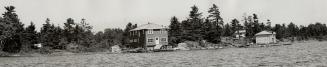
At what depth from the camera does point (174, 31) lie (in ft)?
348

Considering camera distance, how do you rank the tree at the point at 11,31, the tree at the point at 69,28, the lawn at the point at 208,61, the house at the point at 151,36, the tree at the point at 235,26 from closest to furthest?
the lawn at the point at 208,61
the tree at the point at 11,31
the house at the point at 151,36
the tree at the point at 69,28
the tree at the point at 235,26

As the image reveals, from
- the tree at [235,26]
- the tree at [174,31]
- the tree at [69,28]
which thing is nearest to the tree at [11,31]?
the tree at [69,28]

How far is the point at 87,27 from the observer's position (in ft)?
374

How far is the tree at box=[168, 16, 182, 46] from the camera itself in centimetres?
9925

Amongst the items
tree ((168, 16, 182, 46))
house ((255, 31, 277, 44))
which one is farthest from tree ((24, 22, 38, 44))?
house ((255, 31, 277, 44))

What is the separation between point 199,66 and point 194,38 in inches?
2688

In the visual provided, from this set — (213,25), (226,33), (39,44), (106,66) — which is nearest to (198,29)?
(213,25)

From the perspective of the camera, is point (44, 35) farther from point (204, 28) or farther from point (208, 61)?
point (208, 61)

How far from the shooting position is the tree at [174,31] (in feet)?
326

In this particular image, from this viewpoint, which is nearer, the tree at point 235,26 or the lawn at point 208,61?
the lawn at point 208,61

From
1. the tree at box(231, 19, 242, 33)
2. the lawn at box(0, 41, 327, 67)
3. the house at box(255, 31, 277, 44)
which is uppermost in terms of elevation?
the tree at box(231, 19, 242, 33)

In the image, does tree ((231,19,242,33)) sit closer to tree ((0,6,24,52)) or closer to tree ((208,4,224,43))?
tree ((208,4,224,43))

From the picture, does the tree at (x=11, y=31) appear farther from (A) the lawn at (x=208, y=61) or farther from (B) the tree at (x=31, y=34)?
(A) the lawn at (x=208, y=61)

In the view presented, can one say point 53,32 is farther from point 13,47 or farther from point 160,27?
point 160,27
